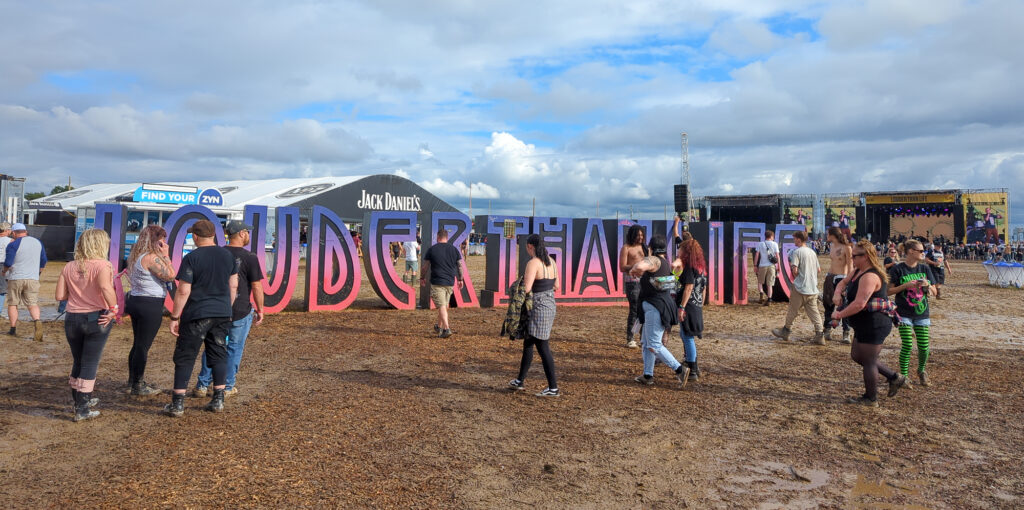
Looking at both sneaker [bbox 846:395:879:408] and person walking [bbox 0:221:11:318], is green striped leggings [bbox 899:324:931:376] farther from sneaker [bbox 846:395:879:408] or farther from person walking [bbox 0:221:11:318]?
person walking [bbox 0:221:11:318]

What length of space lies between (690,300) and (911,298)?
240 cm

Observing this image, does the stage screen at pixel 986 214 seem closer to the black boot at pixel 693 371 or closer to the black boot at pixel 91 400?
the black boot at pixel 693 371

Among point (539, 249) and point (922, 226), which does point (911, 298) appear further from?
point (922, 226)

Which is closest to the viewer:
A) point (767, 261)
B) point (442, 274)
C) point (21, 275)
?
point (21, 275)

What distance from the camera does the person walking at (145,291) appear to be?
580cm

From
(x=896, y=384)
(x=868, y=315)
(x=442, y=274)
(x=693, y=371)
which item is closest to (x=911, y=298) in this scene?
(x=896, y=384)

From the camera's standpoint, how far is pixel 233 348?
605cm

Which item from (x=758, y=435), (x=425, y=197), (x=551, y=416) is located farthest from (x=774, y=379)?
(x=425, y=197)

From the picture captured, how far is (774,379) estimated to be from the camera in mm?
7547

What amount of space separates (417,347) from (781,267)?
1089 cm

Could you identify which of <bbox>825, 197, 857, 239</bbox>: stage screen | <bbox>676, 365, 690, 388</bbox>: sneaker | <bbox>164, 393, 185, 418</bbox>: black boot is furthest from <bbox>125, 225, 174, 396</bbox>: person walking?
<bbox>825, 197, 857, 239</bbox>: stage screen

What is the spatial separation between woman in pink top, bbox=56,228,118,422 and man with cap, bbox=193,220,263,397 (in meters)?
0.93

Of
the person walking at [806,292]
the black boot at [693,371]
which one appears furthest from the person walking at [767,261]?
the black boot at [693,371]

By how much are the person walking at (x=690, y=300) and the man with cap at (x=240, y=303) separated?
4577 mm
